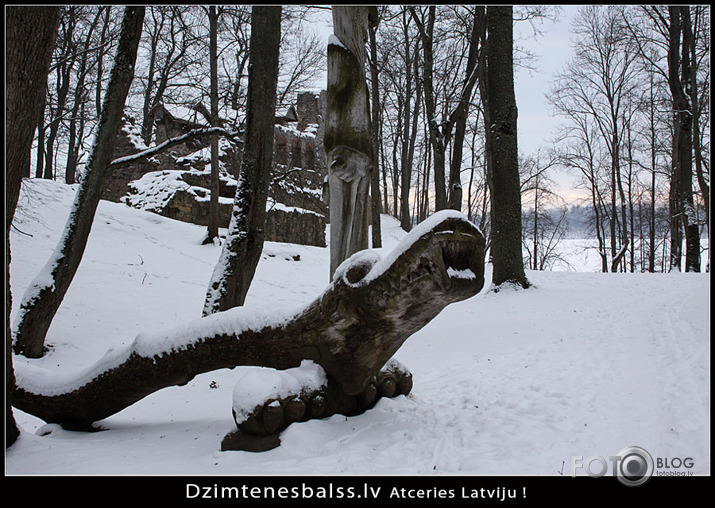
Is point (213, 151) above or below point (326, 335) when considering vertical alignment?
above

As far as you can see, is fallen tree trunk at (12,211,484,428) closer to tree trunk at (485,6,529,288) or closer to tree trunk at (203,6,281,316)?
tree trunk at (203,6,281,316)

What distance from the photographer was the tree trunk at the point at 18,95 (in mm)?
2762

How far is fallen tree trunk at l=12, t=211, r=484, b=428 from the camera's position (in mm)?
2436

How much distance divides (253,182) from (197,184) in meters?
12.6

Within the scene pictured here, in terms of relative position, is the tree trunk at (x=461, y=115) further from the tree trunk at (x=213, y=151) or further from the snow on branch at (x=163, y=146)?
the snow on branch at (x=163, y=146)

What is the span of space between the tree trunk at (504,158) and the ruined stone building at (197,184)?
6291 millimetres

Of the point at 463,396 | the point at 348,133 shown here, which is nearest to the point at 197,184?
the point at 348,133

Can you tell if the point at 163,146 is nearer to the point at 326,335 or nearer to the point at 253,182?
the point at 253,182

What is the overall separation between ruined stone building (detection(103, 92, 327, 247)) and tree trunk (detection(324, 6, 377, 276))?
8.54 m

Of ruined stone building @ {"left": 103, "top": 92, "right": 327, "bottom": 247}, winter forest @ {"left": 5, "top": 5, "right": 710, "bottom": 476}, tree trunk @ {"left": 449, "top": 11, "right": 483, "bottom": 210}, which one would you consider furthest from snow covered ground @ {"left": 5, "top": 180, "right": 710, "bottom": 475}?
ruined stone building @ {"left": 103, "top": 92, "right": 327, "bottom": 247}

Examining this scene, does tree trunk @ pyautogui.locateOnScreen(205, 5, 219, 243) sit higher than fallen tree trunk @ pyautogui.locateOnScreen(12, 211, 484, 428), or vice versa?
tree trunk @ pyautogui.locateOnScreen(205, 5, 219, 243)

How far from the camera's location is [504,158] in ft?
29.7

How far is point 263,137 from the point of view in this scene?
5488 mm
